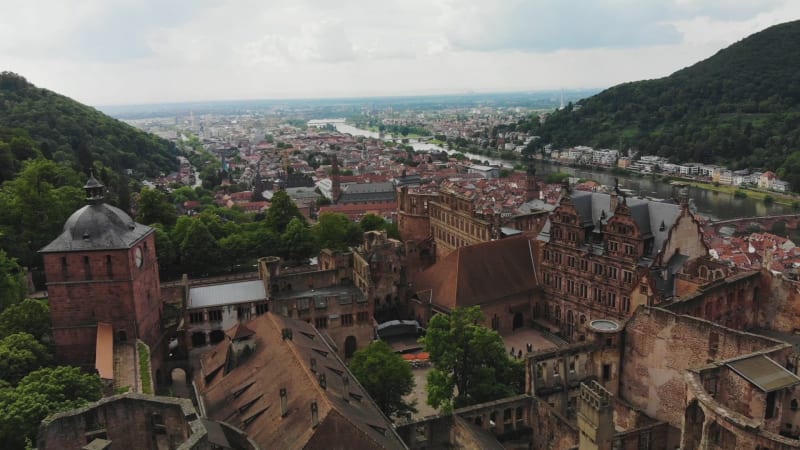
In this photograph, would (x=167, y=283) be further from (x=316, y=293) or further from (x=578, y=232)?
(x=578, y=232)

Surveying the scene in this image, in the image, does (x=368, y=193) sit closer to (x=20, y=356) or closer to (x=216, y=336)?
(x=216, y=336)

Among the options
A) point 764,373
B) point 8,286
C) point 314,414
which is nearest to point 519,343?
point 764,373


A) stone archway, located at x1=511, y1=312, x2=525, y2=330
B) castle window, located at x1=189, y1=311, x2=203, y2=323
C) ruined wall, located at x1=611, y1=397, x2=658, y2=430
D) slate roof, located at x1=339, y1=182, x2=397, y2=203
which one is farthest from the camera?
slate roof, located at x1=339, y1=182, x2=397, y2=203

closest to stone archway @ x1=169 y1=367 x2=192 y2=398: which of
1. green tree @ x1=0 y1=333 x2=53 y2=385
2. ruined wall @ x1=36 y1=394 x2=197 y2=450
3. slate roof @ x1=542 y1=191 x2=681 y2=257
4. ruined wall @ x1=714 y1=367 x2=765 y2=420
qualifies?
green tree @ x1=0 y1=333 x2=53 y2=385

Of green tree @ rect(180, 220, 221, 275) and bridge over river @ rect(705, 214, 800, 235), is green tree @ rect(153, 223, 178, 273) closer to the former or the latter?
green tree @ rect(180, 220, 221, 275)

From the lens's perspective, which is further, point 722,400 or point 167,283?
point 167,283

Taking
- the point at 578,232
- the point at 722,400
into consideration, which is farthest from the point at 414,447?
the point at 578,232

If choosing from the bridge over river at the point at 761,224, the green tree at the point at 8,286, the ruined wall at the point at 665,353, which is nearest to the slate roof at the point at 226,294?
the green tree at the point at 8,286
